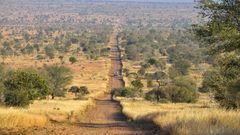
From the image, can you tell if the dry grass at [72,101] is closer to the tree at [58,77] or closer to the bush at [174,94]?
the tree at [58,77]

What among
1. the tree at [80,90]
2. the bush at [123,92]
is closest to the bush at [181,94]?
the bush at [123,92]

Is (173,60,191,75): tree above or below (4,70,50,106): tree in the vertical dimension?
below

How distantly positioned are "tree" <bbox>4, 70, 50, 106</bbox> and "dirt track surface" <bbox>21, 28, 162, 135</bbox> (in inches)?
196

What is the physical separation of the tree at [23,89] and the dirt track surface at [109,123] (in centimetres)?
498

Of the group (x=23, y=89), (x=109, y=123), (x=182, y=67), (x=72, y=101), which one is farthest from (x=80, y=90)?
(x=109, y=123)

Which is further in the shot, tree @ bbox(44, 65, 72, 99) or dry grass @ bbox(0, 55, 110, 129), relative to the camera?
tree @ bbox(44, 65, 72, 99)

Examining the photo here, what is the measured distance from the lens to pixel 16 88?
44812 millimetres

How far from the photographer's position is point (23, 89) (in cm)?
4484

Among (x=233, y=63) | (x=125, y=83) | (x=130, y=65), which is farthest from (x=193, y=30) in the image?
(x=130, y=65)

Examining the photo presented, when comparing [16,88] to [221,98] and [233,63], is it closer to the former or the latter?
[221,98]

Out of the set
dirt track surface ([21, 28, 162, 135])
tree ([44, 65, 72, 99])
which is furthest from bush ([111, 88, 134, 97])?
tree ([44, 65, 72, 99])

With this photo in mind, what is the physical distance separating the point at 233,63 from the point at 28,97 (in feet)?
79.2

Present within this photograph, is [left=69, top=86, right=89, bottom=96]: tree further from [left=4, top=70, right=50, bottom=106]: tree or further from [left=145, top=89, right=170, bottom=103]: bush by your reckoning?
[left=4, top=70, right=50, bottom=106]: tree

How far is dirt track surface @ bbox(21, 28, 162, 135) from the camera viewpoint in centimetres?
1998
